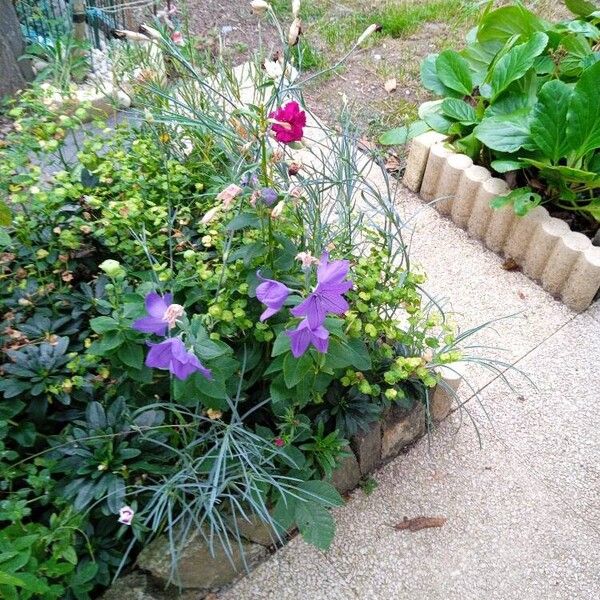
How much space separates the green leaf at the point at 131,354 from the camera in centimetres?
157

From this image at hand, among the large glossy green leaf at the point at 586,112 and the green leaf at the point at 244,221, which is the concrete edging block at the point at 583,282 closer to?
the large glossy green leaf at the point at 586,112

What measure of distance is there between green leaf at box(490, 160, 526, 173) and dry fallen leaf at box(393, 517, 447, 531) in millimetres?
1452

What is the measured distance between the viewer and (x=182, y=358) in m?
1.33

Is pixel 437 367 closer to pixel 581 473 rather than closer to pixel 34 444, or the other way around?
pixel 581 473

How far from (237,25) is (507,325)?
9.18 ft

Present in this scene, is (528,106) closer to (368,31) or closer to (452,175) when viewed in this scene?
(452,175)

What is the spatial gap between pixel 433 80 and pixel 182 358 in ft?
7.70

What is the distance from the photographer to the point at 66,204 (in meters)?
2.06

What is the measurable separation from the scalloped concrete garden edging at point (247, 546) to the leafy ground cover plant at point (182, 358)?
0.14 feet

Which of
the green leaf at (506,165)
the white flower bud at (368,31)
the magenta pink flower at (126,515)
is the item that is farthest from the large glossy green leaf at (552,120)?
the magenta pink flower at (126,515)

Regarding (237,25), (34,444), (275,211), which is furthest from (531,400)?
(237,25)

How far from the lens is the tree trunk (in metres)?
3.08

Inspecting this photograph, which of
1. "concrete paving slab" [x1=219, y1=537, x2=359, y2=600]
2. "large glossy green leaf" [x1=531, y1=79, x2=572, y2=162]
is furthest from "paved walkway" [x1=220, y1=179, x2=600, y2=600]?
"large glossy green leaf" [x1=531, y1=79, x2=572, y2=162]

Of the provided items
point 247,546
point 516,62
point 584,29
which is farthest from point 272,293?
point 584,29
